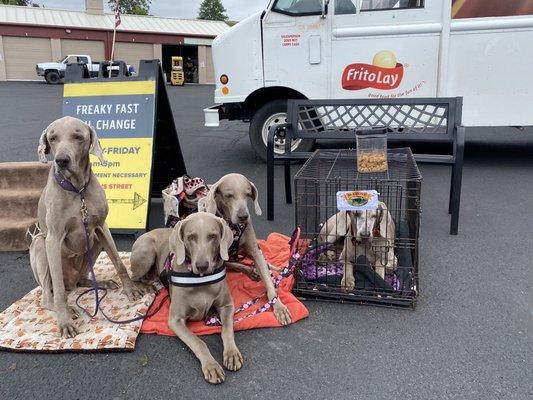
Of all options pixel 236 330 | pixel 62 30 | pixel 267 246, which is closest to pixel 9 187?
pixel 267 246

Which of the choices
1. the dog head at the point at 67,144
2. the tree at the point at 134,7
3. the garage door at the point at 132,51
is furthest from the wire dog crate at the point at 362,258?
the tree at the point at 134,7

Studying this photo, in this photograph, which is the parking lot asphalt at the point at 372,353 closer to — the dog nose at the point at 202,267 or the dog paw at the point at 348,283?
the dog paw at the point at 348,283

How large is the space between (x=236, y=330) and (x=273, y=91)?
5.21 metres

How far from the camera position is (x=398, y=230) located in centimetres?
437

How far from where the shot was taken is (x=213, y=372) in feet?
8.69

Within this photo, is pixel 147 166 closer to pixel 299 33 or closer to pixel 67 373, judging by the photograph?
pixel 67 373

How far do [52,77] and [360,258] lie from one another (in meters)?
32.1

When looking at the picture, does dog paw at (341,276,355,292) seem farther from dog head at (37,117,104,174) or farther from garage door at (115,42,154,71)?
garage door at (115,42,154,71)

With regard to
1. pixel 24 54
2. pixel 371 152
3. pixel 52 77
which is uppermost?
pixel 24 54

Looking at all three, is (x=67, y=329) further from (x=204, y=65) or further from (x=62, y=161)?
(x=204, y=65)

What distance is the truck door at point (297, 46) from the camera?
7.16 metres

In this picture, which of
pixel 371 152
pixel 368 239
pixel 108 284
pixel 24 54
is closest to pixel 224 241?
pixel 368 239

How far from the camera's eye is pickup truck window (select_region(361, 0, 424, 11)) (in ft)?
22.5

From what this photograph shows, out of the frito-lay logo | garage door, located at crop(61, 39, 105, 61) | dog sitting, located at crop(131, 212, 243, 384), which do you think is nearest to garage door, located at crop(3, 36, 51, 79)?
garage door, located at crop(61, 39, 105, 61)
